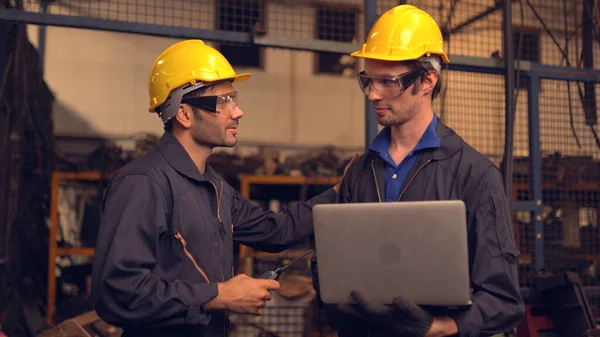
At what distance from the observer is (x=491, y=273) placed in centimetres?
218

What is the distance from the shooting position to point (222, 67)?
9.34 ft

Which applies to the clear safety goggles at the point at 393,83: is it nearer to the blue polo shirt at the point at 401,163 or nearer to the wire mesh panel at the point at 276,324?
the blue polo shirt at the point at 401,163

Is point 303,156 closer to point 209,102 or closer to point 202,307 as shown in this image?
point 209,102

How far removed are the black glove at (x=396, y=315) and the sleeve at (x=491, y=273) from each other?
158 millimetres

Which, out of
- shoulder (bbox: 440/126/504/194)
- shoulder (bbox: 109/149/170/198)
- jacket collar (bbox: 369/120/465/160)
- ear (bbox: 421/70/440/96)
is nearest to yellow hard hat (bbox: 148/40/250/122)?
shoulder (bbox: 109/149/170/198)

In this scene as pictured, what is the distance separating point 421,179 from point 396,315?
59 centimetres

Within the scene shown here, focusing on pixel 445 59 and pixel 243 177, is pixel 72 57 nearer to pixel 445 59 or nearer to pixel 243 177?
pixel 243 177

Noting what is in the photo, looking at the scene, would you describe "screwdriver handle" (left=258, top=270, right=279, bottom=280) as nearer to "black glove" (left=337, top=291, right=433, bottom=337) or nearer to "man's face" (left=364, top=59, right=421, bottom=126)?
"black glove" (left=337, top=291, right=433, bottom=337)

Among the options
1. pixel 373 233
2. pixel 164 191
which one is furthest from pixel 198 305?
pixel 373 233

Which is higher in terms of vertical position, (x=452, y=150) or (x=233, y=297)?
(x=452, y=150)

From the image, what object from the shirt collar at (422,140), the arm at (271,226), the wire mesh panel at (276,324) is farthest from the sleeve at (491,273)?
the wire mesh panel at (276,324)

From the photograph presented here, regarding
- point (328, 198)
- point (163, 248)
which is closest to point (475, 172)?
point (328, 198)

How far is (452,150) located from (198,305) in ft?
3.74

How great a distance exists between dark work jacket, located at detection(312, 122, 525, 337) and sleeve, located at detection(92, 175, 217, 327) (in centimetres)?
55
